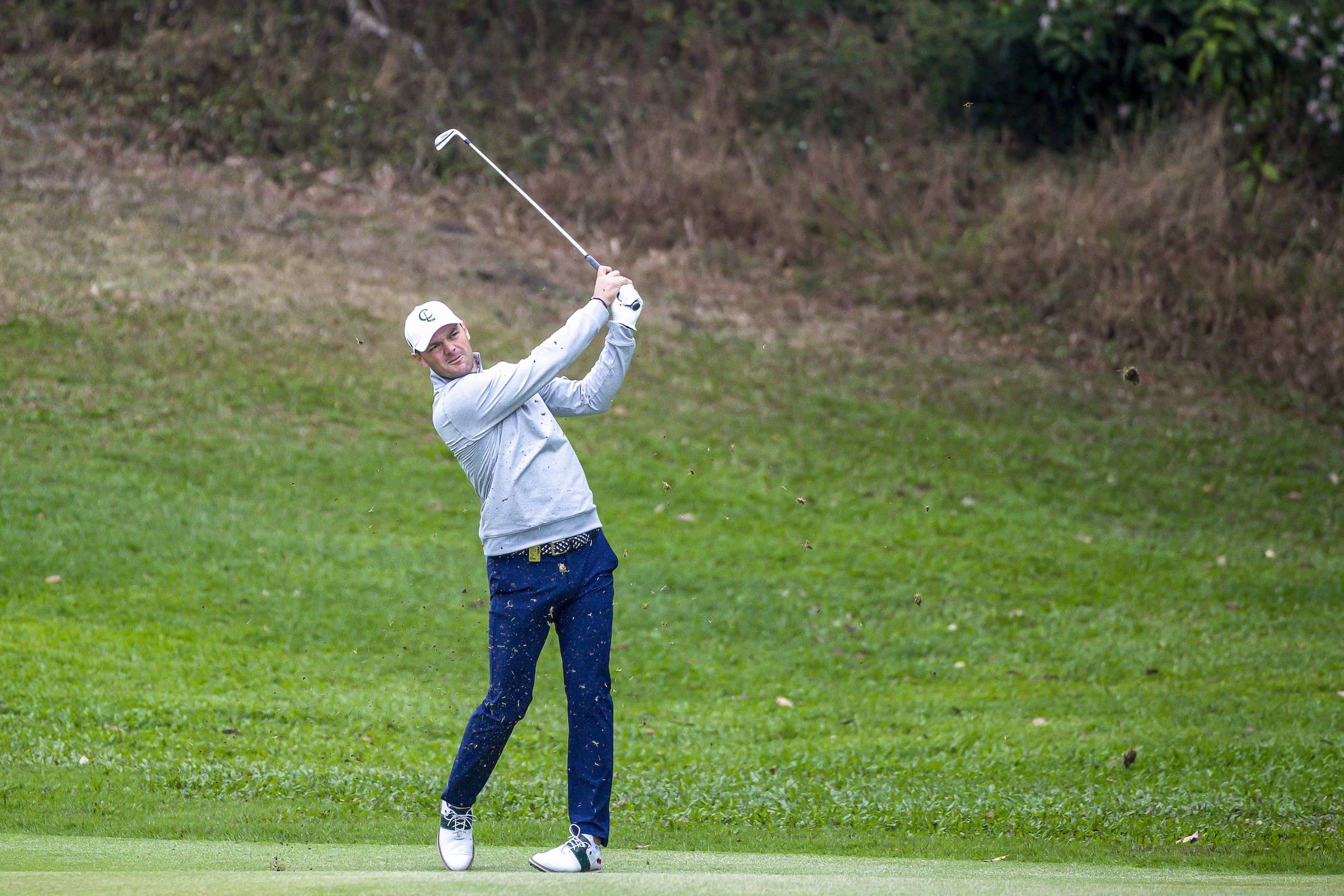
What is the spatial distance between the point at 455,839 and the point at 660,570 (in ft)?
24.4

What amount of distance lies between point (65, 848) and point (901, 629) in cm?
749

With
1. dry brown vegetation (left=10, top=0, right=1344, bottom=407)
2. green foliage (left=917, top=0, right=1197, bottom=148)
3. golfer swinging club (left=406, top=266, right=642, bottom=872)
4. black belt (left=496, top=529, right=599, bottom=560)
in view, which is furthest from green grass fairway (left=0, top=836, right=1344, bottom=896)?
green foliage (left=917, top=0, right=1197, bottom=148)

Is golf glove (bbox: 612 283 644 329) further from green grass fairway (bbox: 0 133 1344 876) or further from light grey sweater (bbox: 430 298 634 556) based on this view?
green grass fairway (bbox: 0 133 1344 876)

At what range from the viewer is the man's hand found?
5.69 meters

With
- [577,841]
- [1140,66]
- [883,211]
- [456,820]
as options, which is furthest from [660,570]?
[1140,66]

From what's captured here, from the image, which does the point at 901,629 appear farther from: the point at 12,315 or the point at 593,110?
the point at 593,110

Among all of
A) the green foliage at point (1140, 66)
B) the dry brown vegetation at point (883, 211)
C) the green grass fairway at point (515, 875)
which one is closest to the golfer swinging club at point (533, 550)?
the green grass fairway at point (515, 875)

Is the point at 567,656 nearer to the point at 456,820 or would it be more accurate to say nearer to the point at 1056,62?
the point at 456,820

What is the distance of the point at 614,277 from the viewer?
580cm

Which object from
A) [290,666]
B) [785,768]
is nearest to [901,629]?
[785,768]

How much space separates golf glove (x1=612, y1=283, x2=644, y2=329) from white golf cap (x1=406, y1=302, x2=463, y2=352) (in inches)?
22.4

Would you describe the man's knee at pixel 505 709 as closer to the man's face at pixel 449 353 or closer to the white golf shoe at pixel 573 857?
the white golf shoe at pixel 573 857

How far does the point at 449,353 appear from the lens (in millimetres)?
5633

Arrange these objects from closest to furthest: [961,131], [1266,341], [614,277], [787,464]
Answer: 1. [614,277]
2. [787,464]
3. [1266,341]
4. [961,131]
